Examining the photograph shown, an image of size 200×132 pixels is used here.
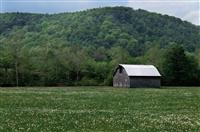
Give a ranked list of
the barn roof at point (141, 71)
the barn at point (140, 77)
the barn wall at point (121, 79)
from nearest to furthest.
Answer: the barn at point (140, 77), the barn roof at point (141, 71), the barn wall at point (121, 79)

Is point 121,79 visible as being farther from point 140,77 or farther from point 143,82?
point 143,82

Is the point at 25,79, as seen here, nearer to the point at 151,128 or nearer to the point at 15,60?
the point at 15,60

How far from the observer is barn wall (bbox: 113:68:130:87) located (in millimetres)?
115975

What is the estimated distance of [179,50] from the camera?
12731 centimetres

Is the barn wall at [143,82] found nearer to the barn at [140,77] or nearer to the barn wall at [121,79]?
the barn at [140,77]

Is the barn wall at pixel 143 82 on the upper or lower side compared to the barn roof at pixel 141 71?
lower

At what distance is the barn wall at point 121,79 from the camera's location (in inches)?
4566

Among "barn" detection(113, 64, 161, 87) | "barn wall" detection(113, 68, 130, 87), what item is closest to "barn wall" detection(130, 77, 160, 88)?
"barn" detection(113, 64, 161, 87)

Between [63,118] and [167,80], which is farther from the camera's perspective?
[167,80]

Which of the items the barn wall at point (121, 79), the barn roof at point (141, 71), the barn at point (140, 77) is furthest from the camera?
the barn wall at point (121, 79)

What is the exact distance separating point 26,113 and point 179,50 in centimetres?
10197

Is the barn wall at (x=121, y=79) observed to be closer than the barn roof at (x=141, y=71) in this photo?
No

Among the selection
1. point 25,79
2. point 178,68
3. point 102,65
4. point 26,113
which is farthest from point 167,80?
point 26,113

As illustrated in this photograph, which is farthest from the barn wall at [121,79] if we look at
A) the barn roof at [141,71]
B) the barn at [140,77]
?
the barn roof at [141,71]
